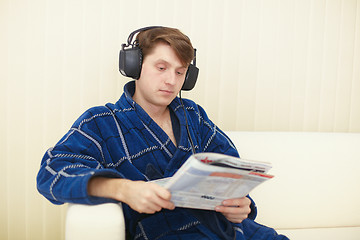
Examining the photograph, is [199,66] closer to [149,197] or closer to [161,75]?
[161,75]

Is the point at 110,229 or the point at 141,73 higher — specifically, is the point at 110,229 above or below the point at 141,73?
below

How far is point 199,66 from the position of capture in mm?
2014

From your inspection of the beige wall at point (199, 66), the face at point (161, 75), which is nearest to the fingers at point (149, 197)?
the face at point (161, 75)

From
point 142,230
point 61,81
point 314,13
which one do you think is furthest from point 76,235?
point 314,13

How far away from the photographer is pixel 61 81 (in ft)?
5.98

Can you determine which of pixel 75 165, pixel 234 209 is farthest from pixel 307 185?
pixel 75 165

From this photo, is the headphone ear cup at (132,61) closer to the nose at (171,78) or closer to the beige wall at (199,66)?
the nose at (171,78)

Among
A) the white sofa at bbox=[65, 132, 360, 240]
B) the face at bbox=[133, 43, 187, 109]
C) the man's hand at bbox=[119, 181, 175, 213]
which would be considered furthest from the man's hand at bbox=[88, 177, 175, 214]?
the white sofa at bbox=[65, 132, 360, 240]

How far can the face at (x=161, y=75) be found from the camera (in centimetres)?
141

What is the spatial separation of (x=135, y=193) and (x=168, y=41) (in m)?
0.64

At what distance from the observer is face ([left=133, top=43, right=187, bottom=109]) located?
141cm

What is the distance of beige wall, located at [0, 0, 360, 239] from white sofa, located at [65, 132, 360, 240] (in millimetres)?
335

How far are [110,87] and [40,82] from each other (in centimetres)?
35

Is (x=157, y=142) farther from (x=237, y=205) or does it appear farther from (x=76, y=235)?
(x=76, y=235)
